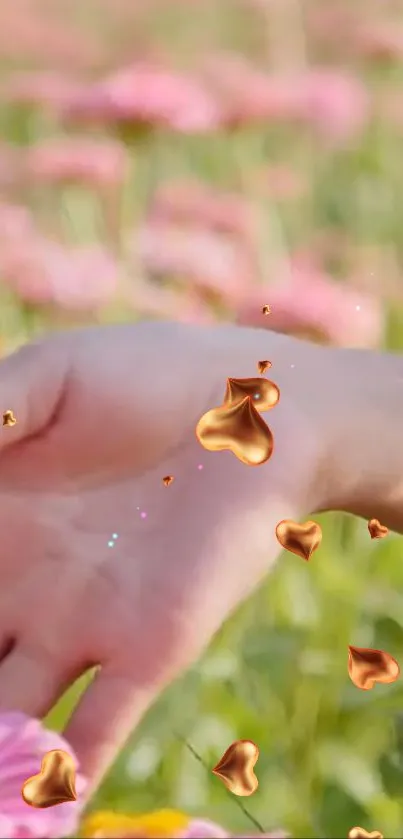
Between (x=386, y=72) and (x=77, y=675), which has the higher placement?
(x=386, y=72)

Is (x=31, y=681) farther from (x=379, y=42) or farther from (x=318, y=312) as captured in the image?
(x=379, y=42)

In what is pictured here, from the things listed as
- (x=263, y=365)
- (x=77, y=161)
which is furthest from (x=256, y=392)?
(x=77, y=161)

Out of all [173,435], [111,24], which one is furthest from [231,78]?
[173,435]

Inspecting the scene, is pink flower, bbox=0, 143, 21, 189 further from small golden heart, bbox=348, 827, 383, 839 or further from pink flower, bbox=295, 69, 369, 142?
small golden heart, bbox=348, 827, 383, 839

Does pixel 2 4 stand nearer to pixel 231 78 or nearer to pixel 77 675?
pixel 231 78

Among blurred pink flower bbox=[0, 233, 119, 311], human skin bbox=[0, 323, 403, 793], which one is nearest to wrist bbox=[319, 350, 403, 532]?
human skin bbox=[0, 323, 403, 793]

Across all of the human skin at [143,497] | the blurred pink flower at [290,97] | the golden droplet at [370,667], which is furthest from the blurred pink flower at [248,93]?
the golden droplet at [370,667]
